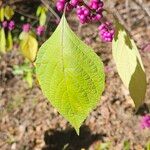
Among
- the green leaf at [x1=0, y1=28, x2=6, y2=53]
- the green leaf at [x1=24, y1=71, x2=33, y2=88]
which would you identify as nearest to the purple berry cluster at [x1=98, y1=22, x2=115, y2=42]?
the green leaf at [x1=0, y1=28, x2=6, y2=53]

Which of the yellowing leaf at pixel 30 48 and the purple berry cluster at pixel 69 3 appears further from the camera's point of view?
the yellowing leaf at pixel 30 48

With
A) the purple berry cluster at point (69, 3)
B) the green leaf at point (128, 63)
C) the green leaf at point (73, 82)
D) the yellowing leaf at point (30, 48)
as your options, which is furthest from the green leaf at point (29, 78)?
the green leaf at point (73, 82)

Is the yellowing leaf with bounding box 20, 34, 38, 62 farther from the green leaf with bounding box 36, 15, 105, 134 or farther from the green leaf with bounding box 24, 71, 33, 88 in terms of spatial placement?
the green leaf with bounding box 24, 71, 33, 88

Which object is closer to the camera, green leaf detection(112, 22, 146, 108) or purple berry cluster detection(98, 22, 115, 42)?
green leaf detection(112, 22, 146, 108)

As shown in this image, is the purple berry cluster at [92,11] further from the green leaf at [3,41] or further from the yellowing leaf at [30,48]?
the green leaf at [3,41]

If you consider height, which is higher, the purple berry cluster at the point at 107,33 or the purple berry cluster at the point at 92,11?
the purple berry cluster at the point at 92,11

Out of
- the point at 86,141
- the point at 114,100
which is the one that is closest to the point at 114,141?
the point at 86,141
